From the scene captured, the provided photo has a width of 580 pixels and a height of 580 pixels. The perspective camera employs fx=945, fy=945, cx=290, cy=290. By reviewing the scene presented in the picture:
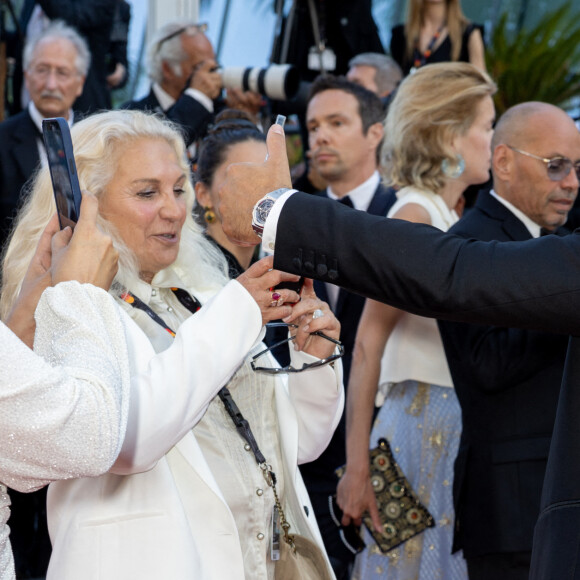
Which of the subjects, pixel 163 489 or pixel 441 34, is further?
pixel 441 34

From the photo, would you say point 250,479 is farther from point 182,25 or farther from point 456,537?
point 182,25

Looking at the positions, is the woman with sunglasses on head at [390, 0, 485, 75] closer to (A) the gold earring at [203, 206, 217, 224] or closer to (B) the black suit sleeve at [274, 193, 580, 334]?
(A) the gold earring at [203, 206, 217, 224]

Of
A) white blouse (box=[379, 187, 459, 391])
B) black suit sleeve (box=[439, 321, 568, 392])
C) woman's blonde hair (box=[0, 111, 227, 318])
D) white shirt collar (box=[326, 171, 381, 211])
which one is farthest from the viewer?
white shirt collar (box=[326, 171, 381, 211])

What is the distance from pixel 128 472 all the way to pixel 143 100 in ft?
10.8

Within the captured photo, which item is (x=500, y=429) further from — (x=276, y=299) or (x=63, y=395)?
(x=63, y=395)

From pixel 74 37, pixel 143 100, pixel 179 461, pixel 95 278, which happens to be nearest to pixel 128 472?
pixel 179 461

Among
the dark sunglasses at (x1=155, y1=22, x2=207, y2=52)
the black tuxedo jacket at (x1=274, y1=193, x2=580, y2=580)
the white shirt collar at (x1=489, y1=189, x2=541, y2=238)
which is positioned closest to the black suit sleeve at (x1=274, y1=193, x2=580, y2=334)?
the black tuxedo jacket at (x1=274, y1=193, x2=580, y2=580)

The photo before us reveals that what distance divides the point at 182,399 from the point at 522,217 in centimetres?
165

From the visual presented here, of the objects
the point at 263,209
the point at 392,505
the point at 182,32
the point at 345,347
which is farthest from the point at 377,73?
the point at 263,209

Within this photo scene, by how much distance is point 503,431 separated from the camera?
2.78 meters

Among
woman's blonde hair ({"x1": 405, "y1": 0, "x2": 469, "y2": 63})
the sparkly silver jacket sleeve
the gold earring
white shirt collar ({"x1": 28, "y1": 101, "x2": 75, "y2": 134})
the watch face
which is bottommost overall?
the sparkly silver jacket sleeve

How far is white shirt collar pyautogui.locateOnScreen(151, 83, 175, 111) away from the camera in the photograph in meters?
4.87

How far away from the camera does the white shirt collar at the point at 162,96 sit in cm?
487

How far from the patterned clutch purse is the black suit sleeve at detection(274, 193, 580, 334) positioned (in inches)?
57.9
